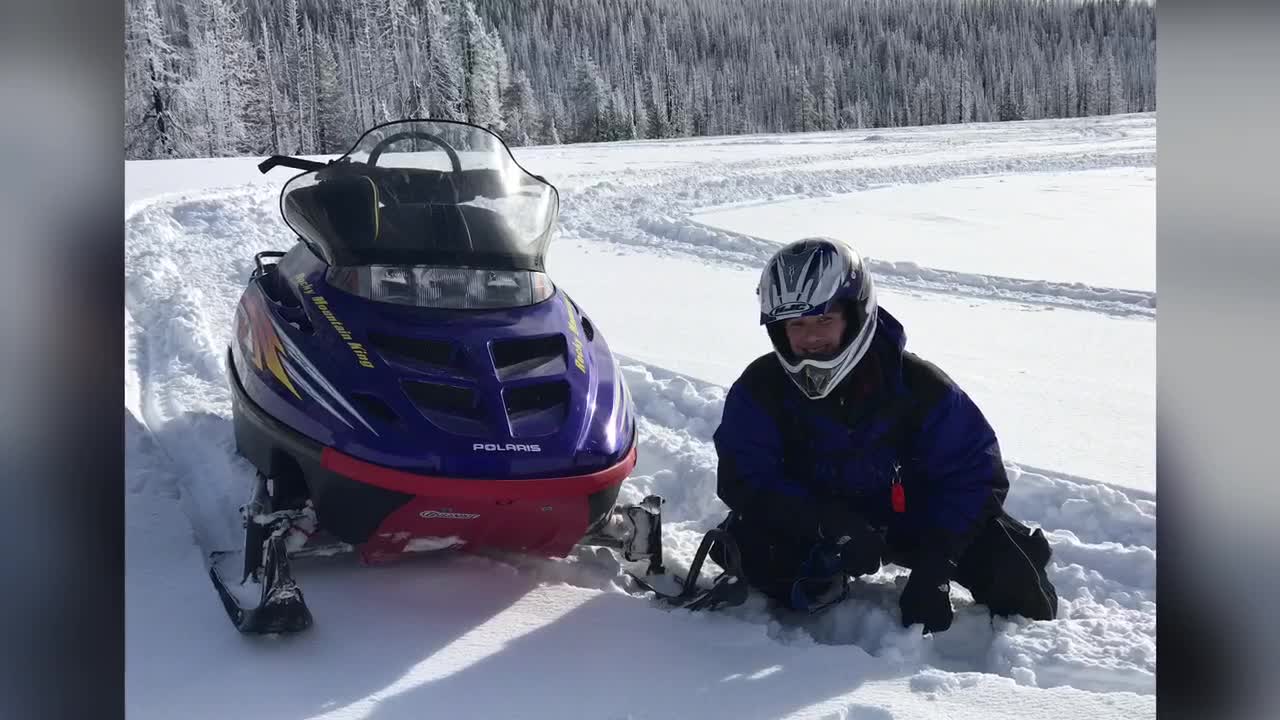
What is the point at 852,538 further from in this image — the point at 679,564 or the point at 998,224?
the point at 998,224

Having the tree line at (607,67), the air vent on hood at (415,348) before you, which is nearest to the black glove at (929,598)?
the air vent on hood at (415,348)

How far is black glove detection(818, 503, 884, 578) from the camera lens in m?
2.75

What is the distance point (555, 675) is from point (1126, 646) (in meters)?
1.46

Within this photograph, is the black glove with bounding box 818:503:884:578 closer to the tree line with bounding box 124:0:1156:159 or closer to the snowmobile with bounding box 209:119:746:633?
the snowmobile with bounding box 209:119:746:633

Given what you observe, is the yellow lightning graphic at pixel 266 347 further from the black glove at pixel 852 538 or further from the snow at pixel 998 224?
the snow at pixel 998 224

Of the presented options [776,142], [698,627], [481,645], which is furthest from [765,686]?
[776,142]

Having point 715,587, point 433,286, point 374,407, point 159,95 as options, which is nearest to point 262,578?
point 374,407

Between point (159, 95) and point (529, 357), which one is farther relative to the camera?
point (159, 95)

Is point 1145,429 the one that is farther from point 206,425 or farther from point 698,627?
point 206,425

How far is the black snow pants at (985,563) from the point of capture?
Result: 2.76 m

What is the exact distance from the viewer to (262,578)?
2.77 m

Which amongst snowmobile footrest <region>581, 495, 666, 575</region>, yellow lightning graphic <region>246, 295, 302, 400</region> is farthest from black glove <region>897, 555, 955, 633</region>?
yellow lightning graphic <region>246, 295, 302, 400</region>

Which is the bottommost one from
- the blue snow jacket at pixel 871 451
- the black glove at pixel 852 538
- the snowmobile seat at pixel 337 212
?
the black glove at pixel 852 538

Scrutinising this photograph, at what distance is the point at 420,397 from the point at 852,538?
48.4 inches
